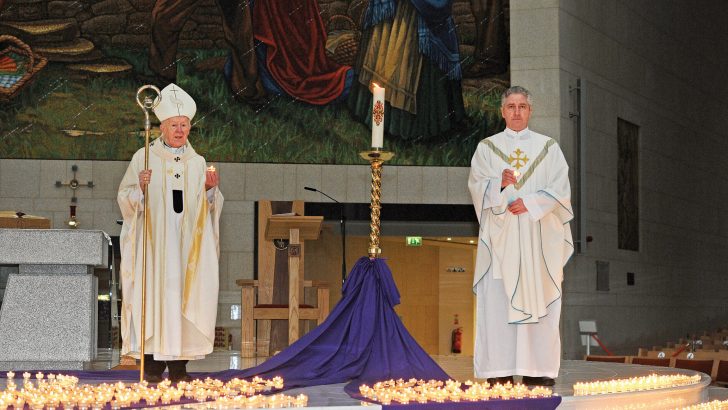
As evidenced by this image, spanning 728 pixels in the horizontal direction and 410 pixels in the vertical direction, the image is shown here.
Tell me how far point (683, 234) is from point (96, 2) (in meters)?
10.8

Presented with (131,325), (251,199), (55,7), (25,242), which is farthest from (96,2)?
(131,325)

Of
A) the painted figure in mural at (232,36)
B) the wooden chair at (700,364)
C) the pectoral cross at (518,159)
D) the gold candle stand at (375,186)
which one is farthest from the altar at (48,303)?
the painted figure in mural at (232,36)

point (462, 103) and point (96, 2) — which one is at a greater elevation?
point (96, 2)

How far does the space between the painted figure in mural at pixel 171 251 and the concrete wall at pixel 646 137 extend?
8892 mm

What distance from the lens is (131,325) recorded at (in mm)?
7043

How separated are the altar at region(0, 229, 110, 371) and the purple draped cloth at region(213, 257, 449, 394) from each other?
166cm

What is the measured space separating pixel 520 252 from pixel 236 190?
29.2 feet

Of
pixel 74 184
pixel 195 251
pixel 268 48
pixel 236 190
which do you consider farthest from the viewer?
pixel 268 48

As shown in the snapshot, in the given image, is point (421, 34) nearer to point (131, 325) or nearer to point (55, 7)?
point (55, 7)

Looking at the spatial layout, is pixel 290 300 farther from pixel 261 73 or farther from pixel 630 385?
pixel 261 73

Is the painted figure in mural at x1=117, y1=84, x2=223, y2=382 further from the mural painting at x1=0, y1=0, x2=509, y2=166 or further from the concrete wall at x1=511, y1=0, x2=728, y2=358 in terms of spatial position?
the concrete wall at x1=511, y1=0, x2=728, y2=358

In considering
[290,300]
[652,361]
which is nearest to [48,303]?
[290,300]

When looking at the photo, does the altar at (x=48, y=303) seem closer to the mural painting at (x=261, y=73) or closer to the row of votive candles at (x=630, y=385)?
the row of votive candles at (x=630, y=385)

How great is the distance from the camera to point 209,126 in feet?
50.0
